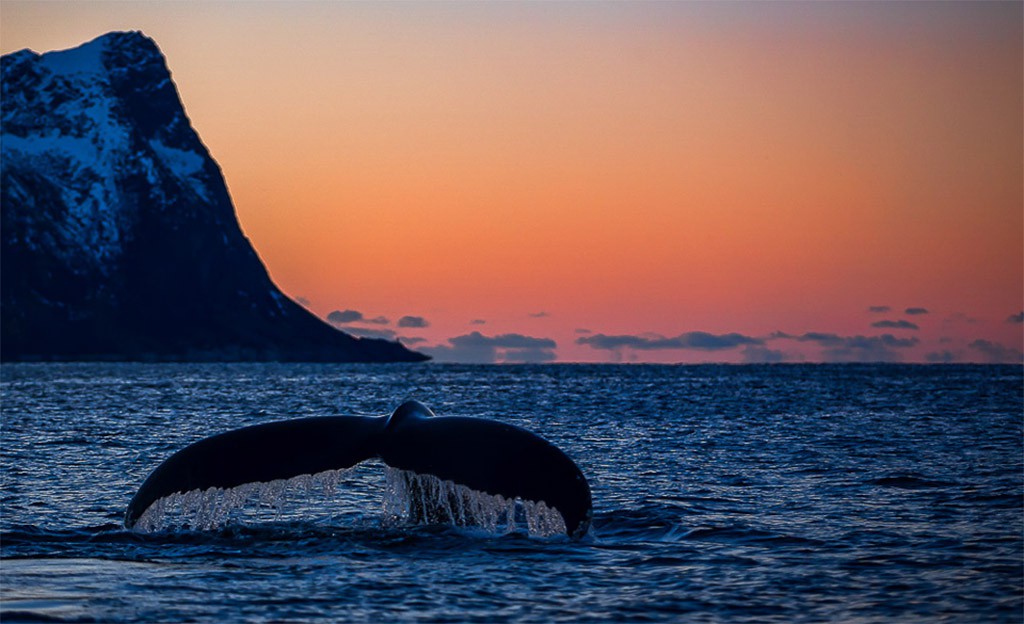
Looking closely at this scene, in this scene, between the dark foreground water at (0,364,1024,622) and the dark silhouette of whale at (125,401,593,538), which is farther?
the dark foreground water at (0,364,1024,622)

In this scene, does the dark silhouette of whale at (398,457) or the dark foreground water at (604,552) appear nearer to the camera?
the dark silhouette of whale at (398,457)

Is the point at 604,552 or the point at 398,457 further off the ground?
the point at 398,457

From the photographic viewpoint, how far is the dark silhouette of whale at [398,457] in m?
9.22

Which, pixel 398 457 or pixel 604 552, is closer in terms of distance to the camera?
pixel 398 457

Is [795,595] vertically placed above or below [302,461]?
below

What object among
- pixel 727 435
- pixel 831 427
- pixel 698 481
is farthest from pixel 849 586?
pixel 831 427

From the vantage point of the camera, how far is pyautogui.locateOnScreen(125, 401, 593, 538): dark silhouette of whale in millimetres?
9219

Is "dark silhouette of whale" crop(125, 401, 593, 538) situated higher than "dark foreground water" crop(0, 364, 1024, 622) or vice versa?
"dark silhouette of whale" crop(125, 401, 593, 538)

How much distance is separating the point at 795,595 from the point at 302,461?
3730mm

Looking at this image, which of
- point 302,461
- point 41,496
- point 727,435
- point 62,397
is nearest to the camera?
point 302,461

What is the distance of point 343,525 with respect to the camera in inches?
540

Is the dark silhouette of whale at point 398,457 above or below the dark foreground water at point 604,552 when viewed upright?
above

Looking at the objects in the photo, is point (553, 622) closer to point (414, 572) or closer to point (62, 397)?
point (414, 572)

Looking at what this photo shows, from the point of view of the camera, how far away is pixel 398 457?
983 cm
